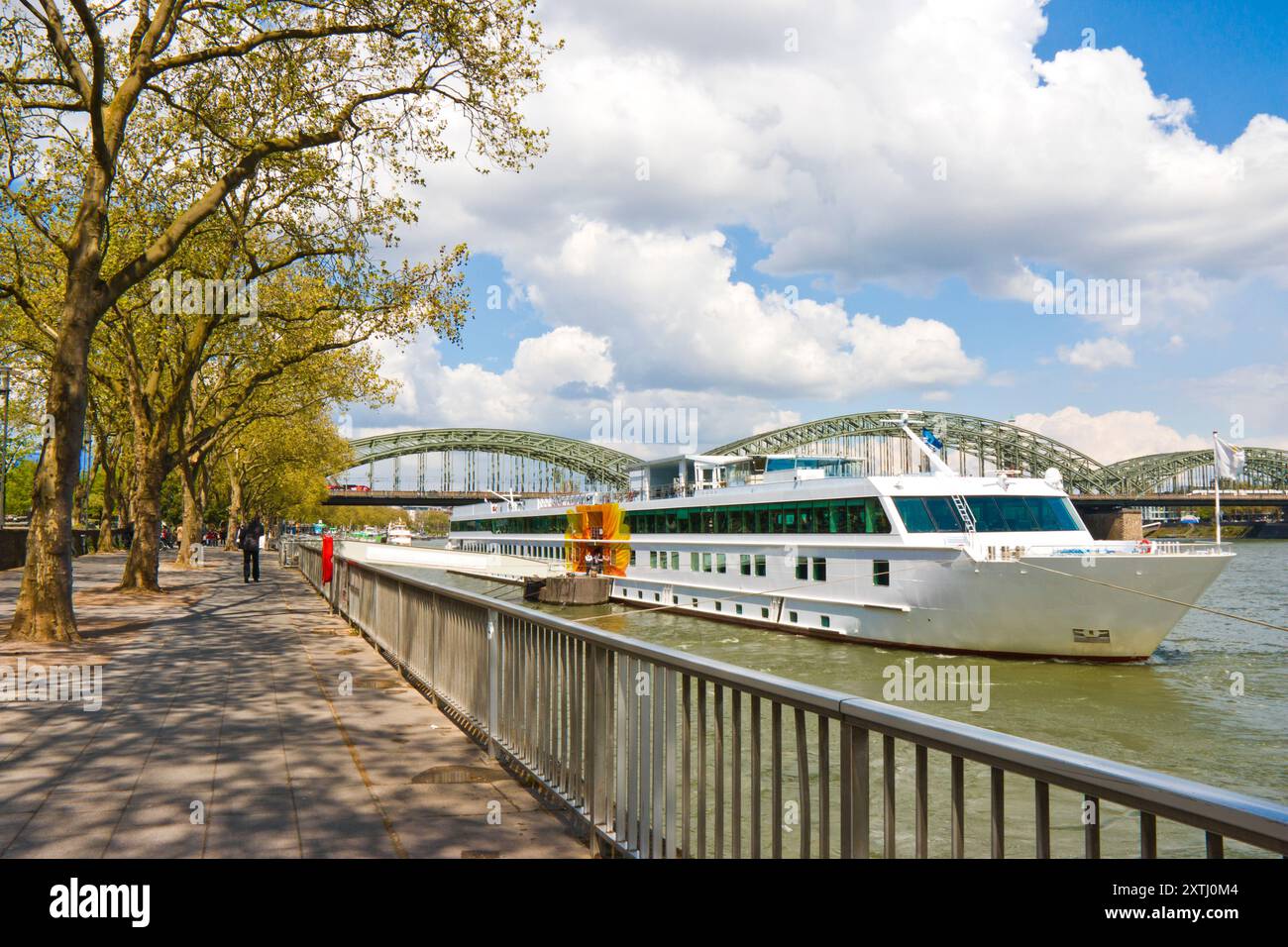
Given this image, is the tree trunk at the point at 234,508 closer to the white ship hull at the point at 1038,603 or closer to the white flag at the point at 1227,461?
the white ship hull at the point at 1038,603

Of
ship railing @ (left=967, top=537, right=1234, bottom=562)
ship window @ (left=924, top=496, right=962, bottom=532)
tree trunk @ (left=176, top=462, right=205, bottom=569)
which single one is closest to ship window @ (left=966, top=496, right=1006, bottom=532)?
ship window @ (left=924, top=496, right=962, bottom=532)

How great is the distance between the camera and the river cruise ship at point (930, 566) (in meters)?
21.8

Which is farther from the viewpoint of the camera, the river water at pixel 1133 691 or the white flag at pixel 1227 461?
the white flag at pixel 1227 461

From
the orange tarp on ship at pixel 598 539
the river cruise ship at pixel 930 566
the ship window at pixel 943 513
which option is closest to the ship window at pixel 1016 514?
the river cruise ship at pixel 930 566

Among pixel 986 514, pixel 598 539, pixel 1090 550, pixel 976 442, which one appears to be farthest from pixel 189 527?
pixel 976 442

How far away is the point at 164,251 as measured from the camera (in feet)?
45.8

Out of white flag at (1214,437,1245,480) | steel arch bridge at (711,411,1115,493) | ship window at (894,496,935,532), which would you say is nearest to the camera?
ship window at (894,496,935,532)

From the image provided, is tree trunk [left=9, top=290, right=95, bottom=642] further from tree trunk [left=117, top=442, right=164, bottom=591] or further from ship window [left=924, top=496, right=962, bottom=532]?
ship window [left=924, top=496, right=962, bottom=532]

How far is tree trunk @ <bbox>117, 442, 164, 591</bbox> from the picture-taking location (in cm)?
2339

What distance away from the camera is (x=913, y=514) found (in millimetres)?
24500

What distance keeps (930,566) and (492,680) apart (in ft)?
60.5

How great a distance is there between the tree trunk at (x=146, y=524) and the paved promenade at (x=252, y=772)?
1210 centimetres

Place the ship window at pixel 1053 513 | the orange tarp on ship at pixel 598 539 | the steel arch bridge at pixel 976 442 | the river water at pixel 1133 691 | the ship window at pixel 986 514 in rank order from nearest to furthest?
the river water at pixel 1133 691
the ship window at pixel 986 514
the ship window at pixel 1053 513
the orange tarp on ship at pixel 598 539
the steel arch bridge at pixel 976 442

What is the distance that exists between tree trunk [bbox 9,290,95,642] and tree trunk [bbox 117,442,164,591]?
10.8 meters
